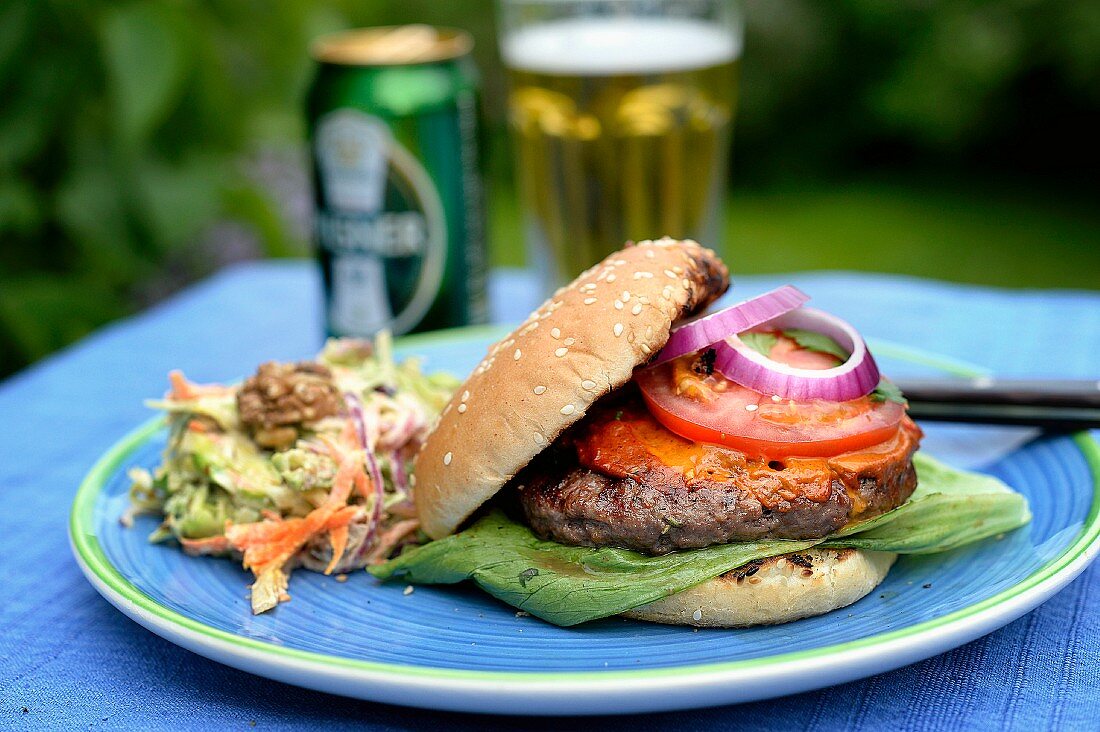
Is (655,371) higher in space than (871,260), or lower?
higher

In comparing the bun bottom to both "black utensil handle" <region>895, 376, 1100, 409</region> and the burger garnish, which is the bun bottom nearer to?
the burger garnish

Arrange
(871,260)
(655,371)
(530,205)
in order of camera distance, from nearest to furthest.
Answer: (655,371)
(530,205)
(871,260)

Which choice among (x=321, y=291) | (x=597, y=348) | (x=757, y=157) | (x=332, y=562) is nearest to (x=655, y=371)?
(x=597, y=348)

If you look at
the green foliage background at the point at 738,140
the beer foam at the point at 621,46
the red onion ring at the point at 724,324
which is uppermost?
the beer foam at the point at 621,46

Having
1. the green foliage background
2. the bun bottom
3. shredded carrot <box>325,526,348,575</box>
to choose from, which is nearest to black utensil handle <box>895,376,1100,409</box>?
the bun bottom

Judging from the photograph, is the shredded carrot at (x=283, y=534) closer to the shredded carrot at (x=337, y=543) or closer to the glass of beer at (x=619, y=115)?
the shredded carrot at (x=337, y=543)

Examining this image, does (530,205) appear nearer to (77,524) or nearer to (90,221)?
(90,221)

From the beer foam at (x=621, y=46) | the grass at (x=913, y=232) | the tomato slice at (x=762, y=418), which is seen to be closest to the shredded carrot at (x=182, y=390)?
the tomato slice at (x=762, y=418)
